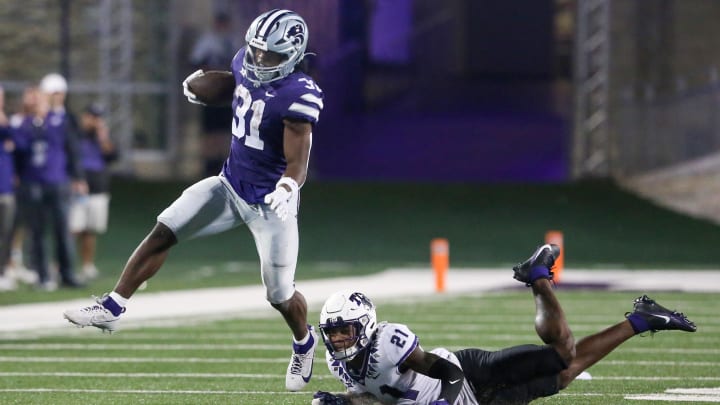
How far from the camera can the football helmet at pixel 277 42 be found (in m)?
6.93

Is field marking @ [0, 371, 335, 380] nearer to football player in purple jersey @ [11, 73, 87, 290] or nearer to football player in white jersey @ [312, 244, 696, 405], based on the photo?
football player in white jersey @ [312, 244, 696, 405]

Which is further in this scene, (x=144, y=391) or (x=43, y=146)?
(x=43, y=146)

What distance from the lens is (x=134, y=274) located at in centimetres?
708

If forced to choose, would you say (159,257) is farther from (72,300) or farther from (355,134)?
(355,134)

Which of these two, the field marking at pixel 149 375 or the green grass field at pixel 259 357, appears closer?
the green grass field at pixel 259 357

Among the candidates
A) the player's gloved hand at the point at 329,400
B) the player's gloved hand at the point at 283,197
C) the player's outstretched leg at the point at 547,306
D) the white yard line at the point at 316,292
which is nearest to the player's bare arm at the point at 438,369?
the player's gloved hand at the point at 329,400

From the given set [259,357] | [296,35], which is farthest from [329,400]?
[259,357]

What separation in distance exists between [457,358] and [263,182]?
4.31 feet

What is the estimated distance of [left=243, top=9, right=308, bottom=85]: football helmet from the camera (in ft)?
22.7

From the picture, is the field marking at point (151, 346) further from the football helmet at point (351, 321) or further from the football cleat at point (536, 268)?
the football helmet at point (351, 321)

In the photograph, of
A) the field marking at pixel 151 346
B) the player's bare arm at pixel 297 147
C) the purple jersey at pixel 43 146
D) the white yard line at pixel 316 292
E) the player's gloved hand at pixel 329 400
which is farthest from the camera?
the purple jersey at pixel 43 146

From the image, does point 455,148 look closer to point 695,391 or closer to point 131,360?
point 131,360

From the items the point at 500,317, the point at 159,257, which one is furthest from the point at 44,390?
the point at 500,317

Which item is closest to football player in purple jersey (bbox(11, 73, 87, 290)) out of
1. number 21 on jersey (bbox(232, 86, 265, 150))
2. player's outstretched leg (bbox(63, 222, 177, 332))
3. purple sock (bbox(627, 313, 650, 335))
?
player's outstretched leg (bbox(63, 222, 177, 332))
